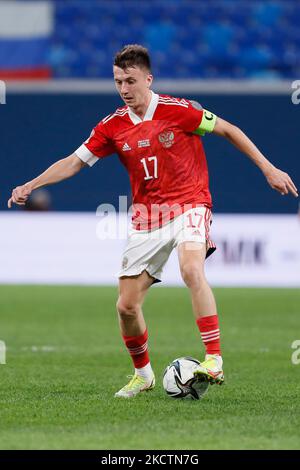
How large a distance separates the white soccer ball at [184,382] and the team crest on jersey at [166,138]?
142 centimetres

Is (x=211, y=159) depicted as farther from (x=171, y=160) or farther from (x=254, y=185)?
(x=171, y=160)

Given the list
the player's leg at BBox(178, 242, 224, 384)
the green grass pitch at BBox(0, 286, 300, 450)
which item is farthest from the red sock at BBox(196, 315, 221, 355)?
the green grass pitch at BBox(0, 286, 300, 450)

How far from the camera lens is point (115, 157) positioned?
19969 millimetres

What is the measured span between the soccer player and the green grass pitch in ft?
2.27

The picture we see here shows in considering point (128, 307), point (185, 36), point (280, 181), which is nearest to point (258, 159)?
point (280, 181)

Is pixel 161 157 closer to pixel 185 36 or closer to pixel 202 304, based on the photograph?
pixel 202 304

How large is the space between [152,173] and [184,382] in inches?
54.8

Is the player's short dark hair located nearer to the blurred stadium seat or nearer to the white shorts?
the white shorts

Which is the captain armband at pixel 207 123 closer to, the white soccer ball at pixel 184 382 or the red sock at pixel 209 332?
the red sock at pixel 209 332

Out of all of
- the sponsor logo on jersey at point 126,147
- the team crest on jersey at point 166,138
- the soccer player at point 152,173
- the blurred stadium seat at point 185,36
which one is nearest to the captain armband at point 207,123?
the soccer player at point 152,173

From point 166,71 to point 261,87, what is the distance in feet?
7.65

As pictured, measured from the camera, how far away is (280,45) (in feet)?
71.4

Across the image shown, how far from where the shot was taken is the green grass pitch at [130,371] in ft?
17.2
